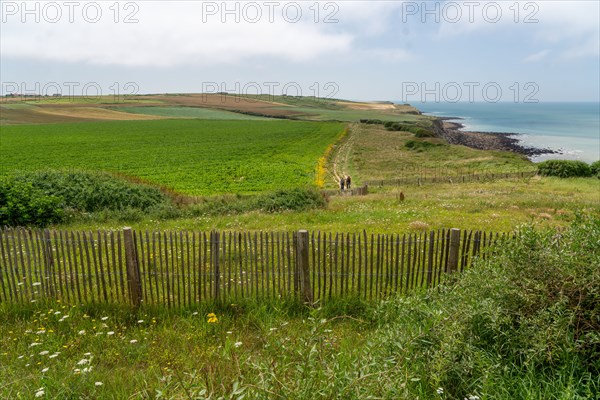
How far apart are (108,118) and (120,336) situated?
10462cm

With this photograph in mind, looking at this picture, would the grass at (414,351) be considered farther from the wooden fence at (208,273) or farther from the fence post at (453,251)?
the fence post at (453,251)

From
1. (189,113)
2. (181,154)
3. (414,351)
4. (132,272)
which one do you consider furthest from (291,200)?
(189,113)

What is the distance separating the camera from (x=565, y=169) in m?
39.2

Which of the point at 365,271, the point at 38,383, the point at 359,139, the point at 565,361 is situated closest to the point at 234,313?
the point at 365,271

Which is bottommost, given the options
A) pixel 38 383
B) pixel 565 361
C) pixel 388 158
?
pixel 38 383

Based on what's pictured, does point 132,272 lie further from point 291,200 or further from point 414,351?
point 291,200

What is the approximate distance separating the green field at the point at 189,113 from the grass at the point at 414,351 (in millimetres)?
110803

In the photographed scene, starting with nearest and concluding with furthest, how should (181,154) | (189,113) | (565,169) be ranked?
(565,169)
(181,154)
(189,113)

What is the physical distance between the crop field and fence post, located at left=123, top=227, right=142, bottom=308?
21122 mm

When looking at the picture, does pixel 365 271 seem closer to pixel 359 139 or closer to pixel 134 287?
pixel 134 287

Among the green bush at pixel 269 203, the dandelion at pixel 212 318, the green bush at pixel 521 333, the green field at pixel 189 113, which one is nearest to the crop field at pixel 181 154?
the green bush at pixel 269 203

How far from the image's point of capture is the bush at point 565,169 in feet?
128

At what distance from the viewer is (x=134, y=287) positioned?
7.93 m

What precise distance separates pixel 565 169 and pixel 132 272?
4229 cm
